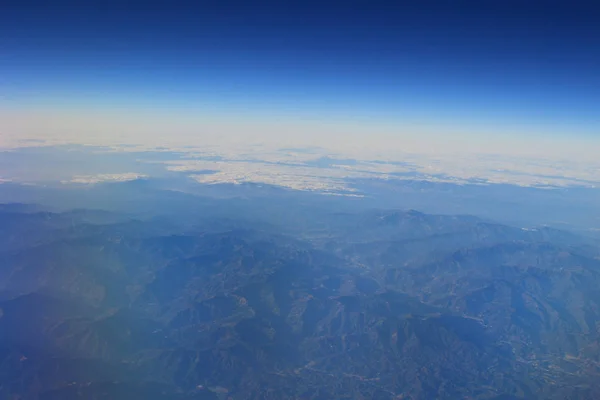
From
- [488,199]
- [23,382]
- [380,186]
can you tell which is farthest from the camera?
[380,186]

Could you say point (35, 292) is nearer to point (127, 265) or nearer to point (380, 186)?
point (127, 265)

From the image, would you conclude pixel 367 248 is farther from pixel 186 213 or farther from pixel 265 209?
pixel 186 213

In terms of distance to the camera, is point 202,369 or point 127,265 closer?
point 202,369

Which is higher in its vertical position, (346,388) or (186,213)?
(186,213)

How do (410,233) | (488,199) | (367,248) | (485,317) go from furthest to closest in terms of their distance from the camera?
(488,199) → (410,233) → (367,248) → (485,317)

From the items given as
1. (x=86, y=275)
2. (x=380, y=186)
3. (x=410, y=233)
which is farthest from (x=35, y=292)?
(x=380, y=186)

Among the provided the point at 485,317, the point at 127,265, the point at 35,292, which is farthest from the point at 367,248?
the point at 35,292
